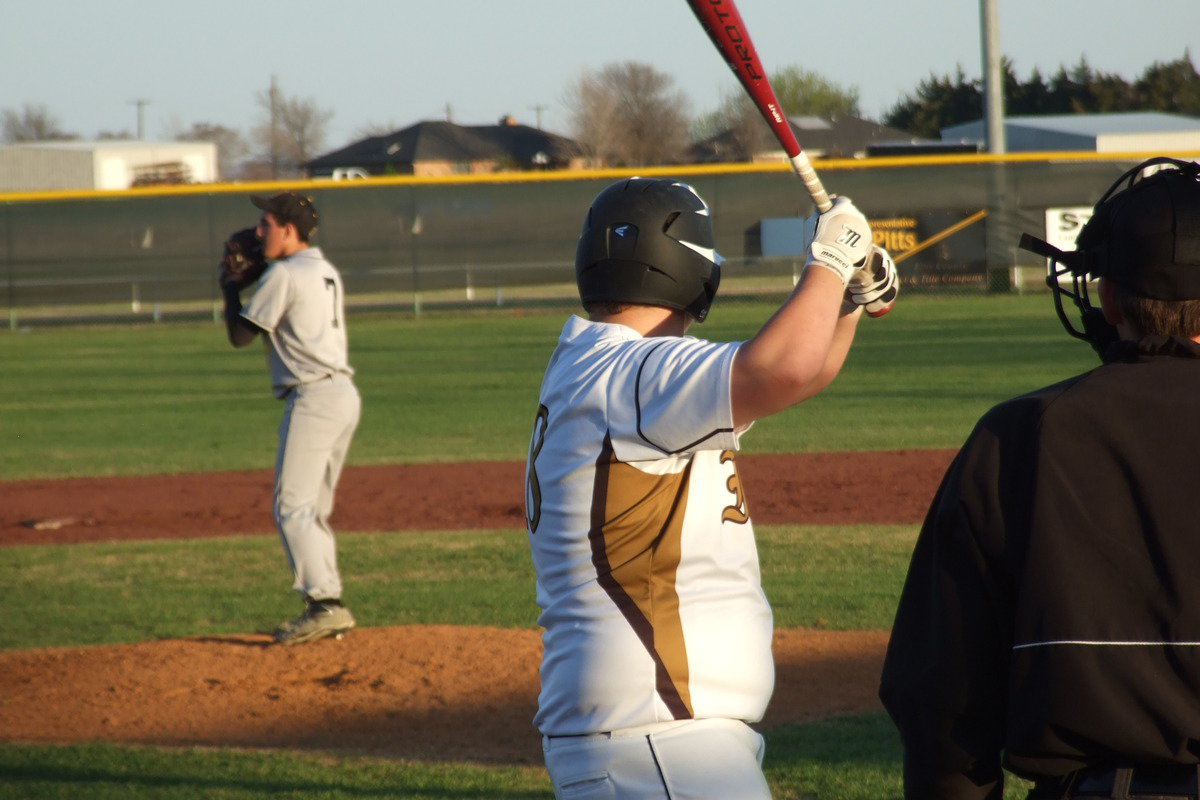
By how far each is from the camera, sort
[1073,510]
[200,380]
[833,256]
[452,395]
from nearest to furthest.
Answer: [1073,510], [833,256], [452,395], [200,380]

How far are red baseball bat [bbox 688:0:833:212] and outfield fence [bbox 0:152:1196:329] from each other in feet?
83.5

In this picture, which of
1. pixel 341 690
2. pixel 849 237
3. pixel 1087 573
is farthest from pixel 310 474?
pixel 1087 573

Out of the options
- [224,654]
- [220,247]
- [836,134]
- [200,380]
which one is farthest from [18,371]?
[836,134]

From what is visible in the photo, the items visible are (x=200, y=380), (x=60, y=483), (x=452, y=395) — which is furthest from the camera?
(x=200, y=380)

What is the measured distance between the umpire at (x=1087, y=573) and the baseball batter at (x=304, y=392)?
4.87 meters

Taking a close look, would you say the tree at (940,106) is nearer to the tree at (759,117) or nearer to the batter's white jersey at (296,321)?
the tree at (759,117)

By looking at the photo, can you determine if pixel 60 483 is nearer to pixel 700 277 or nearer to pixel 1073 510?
pixel 700 277

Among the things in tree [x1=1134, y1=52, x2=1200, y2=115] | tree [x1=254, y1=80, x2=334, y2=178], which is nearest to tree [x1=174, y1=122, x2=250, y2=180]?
tree [x1=254, y1=80, x2=334, y2=178]

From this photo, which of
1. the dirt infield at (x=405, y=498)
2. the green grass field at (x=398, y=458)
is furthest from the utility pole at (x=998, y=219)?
the dirt infield at (x=405, y=498)

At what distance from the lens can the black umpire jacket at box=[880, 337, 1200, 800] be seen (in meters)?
1.99

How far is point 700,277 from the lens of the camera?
8.89 ft

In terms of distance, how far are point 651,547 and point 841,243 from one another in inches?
25.7

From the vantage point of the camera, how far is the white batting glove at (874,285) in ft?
8.71

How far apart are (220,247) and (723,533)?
27.9 meters
